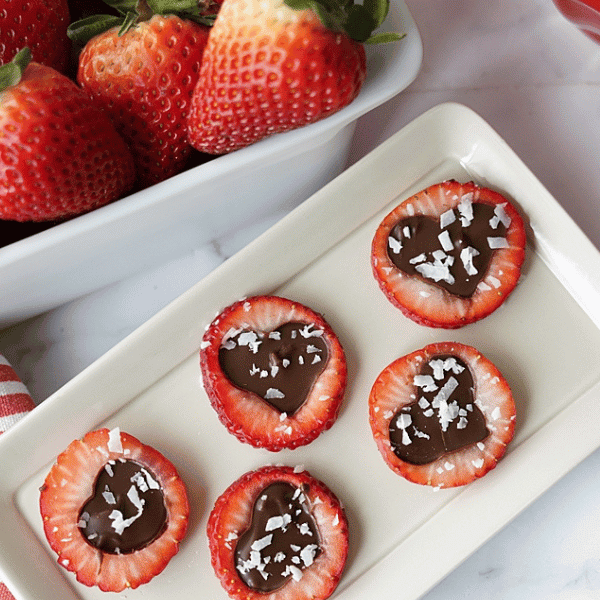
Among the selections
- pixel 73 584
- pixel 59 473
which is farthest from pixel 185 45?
pixel 73 584

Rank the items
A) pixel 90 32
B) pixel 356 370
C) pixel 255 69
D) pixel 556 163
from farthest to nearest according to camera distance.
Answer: pixel 556 163 → pixel 356 370 → pixel 90 32 → pixel 255 69

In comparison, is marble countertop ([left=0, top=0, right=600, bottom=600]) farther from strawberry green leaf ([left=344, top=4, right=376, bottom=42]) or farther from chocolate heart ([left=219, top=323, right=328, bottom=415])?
strawberry green leaf ([left=344, top=4, right=376, bottom=42])

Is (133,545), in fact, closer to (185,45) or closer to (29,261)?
(29,261)

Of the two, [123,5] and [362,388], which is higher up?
[123,5]

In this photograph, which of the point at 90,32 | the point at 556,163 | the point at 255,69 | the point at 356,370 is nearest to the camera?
the point at 255,69

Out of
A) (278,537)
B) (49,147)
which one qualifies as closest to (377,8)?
(49,147)

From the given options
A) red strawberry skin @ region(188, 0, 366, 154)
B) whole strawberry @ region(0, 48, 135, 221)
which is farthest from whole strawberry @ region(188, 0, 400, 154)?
whole strawberry @ region(0, 48, 135, 221)

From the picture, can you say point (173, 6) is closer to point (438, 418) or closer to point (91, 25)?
point (91, 25)

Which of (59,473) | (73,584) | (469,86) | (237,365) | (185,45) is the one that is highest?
(185,45)
